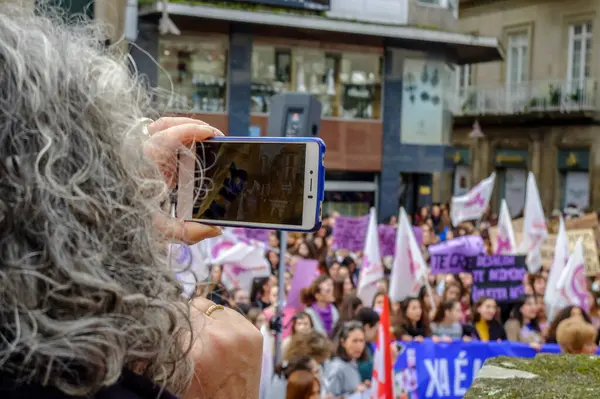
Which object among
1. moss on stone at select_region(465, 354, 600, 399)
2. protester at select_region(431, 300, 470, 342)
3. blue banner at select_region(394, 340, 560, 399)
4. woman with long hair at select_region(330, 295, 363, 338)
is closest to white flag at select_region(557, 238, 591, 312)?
protester at select_region(431, 300, 470, 342)

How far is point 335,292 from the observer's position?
28.7 feet

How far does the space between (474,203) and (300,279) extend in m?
7.28

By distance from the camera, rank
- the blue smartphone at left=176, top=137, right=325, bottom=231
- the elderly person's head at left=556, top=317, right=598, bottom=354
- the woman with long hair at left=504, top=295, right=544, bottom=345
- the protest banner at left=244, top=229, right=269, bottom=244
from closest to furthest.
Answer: the blue smartphone at left=176, top=137, right=325, bottom=231 < the elderly person's head at left=556, top=317, right=598, bottom=354 < the woman with long hair at left=504, top=295, right=544, bottom=345 < the protest banner at left=244, top=229, right=269, bottom=244

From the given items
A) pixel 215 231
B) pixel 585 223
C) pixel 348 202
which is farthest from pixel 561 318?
pixel 348 202

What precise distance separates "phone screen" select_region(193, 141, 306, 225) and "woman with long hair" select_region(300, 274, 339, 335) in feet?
20.2

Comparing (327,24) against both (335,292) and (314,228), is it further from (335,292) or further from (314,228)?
(314,228)

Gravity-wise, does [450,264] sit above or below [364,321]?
above

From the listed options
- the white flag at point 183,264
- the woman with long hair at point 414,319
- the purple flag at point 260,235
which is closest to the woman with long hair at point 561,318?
the woman with long hair at point 414,319

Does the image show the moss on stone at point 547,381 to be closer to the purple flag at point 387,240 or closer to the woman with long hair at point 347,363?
the woman with long hair at point 347,363

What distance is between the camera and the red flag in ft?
16.8

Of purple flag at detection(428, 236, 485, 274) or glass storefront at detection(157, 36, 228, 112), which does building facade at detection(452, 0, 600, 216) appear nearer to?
glass storefront at detection(157, 36, 228, 112)

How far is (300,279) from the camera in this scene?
330 inches

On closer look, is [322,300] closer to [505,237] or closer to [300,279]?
[300,279]

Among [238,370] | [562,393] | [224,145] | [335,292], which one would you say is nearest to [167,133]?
[224,145]
